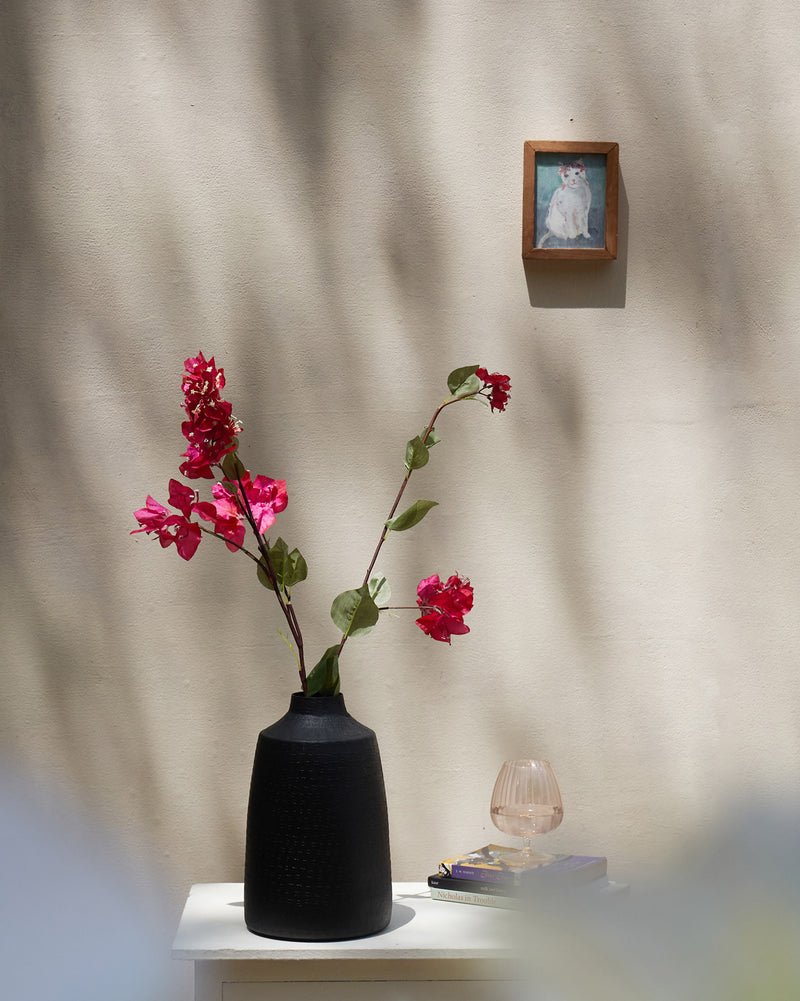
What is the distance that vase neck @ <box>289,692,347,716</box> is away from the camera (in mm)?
1511

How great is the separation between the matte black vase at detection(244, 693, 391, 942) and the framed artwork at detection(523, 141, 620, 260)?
0.82 meters

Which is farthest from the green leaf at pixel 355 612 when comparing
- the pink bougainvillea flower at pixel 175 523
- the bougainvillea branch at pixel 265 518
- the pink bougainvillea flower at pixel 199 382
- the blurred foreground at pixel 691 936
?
the blurred foreground at pixel 691 936

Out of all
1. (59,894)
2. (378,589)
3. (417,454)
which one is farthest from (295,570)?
(59,894)

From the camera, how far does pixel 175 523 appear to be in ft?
4.72

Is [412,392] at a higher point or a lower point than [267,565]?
higher

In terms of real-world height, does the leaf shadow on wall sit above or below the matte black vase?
above

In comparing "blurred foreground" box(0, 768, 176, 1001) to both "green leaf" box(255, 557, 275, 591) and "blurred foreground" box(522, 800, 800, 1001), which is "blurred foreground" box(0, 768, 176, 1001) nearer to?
"green leaf" box(255, 557, 275, 591)

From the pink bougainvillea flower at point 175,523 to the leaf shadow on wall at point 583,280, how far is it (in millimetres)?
675

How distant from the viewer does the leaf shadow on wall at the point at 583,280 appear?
178 cm

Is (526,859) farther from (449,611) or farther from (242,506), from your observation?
(242,506)

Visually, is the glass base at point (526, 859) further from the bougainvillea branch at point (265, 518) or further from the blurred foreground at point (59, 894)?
the blurred foreground at point (59, 894)

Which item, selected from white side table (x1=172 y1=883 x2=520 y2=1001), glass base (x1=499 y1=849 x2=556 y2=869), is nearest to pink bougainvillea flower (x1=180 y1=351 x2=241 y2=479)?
white side table (x1=172 y1=883 x2=520 y2=1001)

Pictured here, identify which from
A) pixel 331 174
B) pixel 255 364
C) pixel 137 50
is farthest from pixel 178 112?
pixel 255 364

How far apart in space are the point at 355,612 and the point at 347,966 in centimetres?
46
